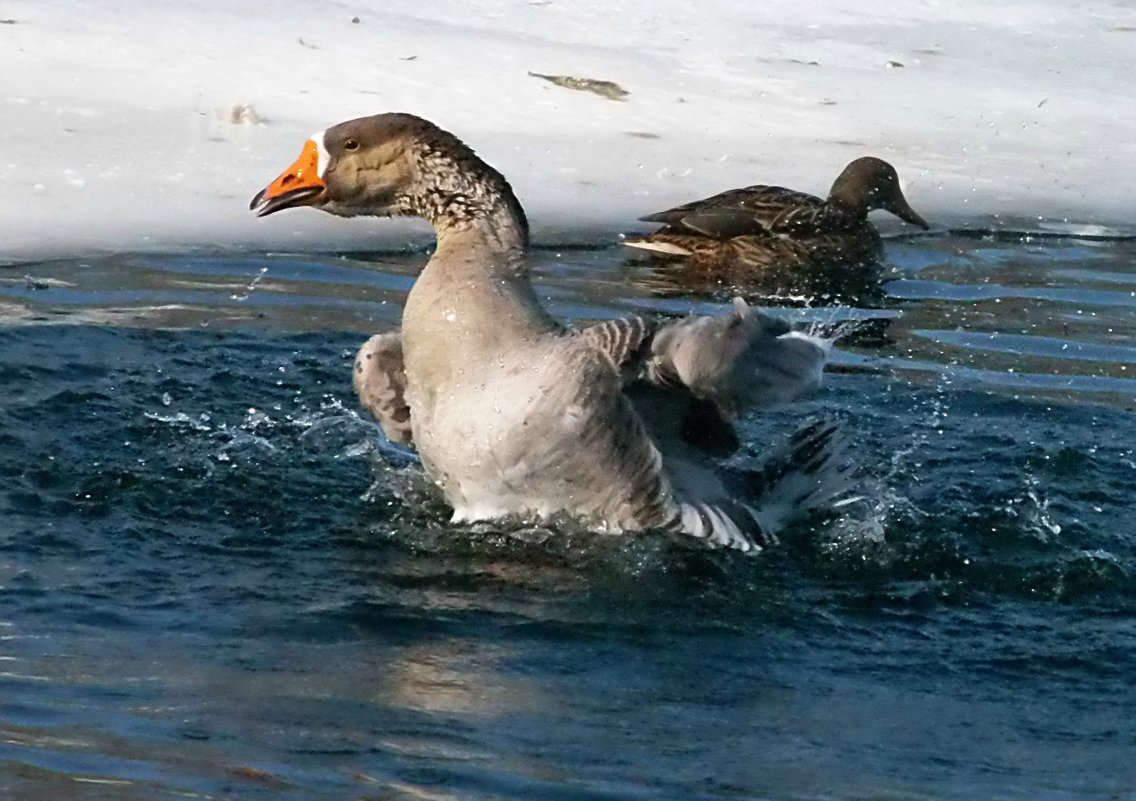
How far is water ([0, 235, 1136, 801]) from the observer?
4062mm

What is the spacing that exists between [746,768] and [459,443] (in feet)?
5.62

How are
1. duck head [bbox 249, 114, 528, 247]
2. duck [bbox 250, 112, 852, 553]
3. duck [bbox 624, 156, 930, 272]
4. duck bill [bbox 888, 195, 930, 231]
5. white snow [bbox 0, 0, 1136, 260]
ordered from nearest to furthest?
duck [bbox 250, 112, 852, 553]
duck head [bbox 249, 114, 528, 247]
white snow [bbox 0, 0, 1136, 260]
duck [bbox 624, 156, 930, 272]
duck bill [bbox 888, 195, 930, 231]

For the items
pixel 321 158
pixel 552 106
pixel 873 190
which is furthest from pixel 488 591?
pixel 552 106

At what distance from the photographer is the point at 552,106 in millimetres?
10562

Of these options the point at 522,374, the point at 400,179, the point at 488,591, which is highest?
the point at 400,179

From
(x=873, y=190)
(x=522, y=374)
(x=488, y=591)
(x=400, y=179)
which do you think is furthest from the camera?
(x=873, y=190)

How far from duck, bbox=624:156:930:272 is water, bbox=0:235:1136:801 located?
0.96m

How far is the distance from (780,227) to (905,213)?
781mm

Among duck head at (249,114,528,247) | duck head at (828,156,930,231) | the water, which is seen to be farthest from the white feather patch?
duck head at (828,156,930,231)

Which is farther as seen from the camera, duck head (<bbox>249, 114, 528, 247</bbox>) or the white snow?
the white snow

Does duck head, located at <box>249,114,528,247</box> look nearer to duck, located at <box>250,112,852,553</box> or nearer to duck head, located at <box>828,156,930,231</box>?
duck, located at <box>250,112,852,553</box>

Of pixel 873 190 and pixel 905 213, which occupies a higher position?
pixel 873 190

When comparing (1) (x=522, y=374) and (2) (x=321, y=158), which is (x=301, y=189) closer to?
(2) (x=321, y=158)

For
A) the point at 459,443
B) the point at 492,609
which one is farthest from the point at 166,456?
the point at 492,609
